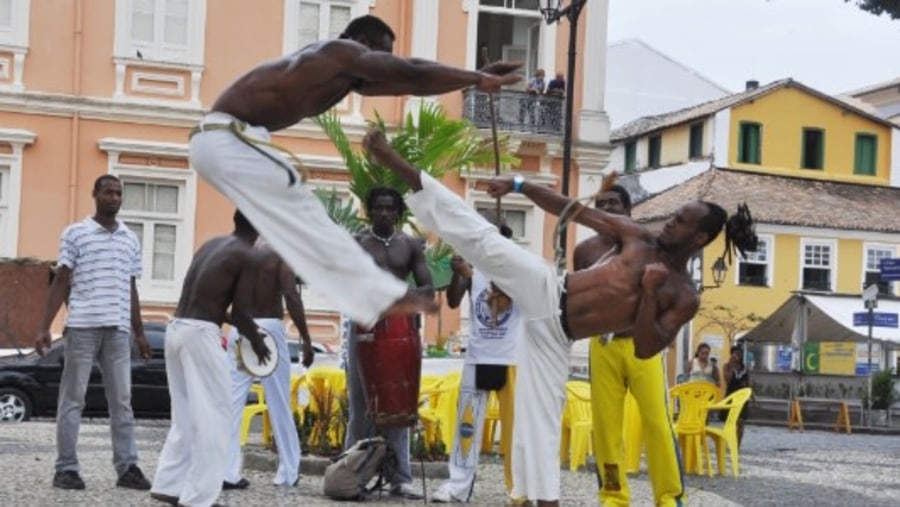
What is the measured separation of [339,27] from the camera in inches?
1099

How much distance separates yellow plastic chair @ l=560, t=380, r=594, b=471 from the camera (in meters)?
13.5

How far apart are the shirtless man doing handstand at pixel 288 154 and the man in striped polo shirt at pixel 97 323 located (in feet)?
10.7

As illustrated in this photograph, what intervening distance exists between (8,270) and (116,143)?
347cm

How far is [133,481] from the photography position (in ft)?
33.5

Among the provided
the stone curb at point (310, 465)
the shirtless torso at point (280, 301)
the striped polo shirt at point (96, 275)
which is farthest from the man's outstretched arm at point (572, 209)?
the stone curb at point (310, 465)

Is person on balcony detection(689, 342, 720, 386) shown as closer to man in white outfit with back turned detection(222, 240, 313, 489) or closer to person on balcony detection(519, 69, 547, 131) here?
person on balcony detection(519, 69, 547, 131)

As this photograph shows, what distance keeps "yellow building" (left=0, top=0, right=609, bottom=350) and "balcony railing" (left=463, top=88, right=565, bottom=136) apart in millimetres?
103

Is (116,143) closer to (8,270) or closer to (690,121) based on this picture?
(8,270)

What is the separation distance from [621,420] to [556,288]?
1.39m

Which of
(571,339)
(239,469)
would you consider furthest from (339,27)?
(571,339)

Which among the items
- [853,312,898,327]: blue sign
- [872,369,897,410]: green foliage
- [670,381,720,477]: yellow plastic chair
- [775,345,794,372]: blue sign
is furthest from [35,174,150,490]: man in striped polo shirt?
[775,345,794,372]: blue sign

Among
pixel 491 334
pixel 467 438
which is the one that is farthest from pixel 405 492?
pixel 491 334

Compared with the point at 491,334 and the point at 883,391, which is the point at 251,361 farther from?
the point at 883,391

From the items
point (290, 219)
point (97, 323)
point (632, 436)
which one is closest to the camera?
point (290, 219)
